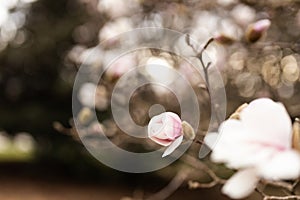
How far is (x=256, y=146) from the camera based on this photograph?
1.45ft

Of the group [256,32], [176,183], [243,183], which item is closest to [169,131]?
[243,183]

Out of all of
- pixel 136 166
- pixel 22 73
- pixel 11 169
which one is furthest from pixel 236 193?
pixel 11 169

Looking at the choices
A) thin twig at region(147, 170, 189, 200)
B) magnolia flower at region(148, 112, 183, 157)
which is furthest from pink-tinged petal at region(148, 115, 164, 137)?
thin twig at region(147, 170, 189, 200)

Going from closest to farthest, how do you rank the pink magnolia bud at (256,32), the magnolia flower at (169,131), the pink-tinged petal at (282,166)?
1. the pink-tinged petal at (282,166)
2. the magnolia flower at (169,131)
3. the pink magnolia bud at (256,32)

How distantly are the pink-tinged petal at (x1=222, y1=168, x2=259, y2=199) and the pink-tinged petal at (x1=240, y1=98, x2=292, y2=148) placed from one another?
0.03 m

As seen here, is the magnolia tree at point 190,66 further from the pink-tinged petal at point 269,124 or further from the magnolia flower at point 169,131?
the pink-tinged petal at point 269,124

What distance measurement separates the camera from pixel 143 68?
1827 mm

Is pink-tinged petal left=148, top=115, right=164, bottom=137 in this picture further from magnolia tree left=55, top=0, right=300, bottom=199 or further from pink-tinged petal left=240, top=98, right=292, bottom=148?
magnolia tree left=55, top=0, right=300, bottom=199

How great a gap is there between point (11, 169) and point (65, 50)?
189cm

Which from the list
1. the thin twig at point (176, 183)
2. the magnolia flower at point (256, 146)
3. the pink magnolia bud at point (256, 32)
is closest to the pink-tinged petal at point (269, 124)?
the magnolia flower at point (256, 146)

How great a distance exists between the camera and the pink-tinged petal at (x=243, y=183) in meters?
0.46

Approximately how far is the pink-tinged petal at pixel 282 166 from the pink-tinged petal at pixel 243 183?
0.04 meters

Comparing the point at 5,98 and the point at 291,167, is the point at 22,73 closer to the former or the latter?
the point at 5,98

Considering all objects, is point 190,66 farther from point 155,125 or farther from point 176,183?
point 176,183
